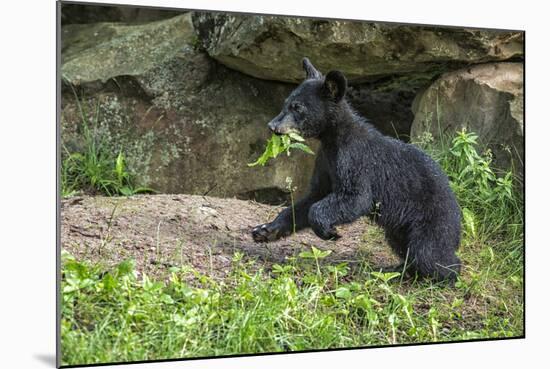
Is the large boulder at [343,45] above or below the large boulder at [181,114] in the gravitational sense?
above

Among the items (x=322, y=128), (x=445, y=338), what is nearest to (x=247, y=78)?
(x=322, y=128)

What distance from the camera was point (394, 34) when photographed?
6645 mm

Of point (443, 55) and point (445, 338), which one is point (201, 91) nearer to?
point (443, 55)

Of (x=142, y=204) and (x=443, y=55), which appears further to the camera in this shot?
(x=443, y=55)

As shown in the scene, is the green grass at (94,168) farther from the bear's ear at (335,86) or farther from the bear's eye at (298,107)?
Answer: the bear's ear at (335,86)

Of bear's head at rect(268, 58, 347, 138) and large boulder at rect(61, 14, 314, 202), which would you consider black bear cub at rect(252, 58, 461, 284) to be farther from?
large boulder at rect(61, 14, 314, 202)

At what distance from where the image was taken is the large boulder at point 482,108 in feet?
22.7

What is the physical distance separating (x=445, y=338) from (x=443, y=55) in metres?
2.40

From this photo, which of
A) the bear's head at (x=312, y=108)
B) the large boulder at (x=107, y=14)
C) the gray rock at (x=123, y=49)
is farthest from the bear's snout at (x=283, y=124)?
the large boulder at (x=107, y=14)

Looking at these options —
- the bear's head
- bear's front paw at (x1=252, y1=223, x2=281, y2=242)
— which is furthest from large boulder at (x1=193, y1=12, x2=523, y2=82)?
bear's front paw at (x1=252, y1=223, x2=281, y2=242)

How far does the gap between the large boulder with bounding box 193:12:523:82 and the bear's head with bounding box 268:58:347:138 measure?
53cm

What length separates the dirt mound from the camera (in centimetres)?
566

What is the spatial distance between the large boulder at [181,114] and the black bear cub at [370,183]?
21.6 inches

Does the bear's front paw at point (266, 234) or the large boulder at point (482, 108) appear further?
the large boulder at point (482, 108)
